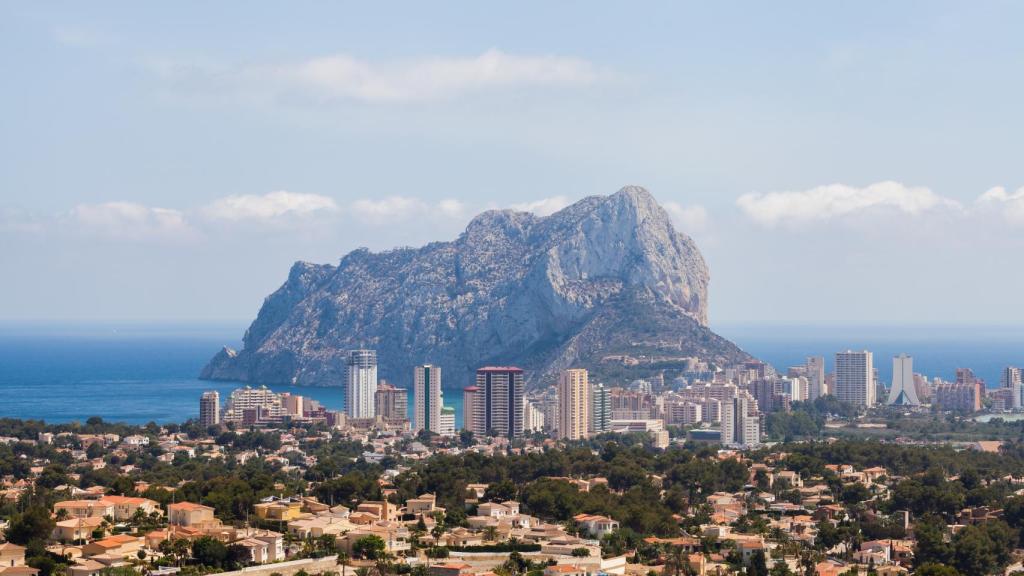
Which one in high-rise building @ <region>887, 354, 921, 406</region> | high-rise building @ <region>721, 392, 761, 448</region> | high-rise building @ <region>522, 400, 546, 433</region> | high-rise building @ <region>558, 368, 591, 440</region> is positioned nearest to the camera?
high-rise building @ <region>721, 392, 761, 448</region>

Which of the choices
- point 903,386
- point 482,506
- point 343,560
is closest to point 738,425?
point 903,386

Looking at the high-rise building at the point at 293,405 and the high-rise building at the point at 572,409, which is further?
the high-rise building at the point at 293,405

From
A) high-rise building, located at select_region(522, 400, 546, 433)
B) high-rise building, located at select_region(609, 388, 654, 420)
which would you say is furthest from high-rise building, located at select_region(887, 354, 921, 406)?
high-rise building, located at select_region(522, 400, 546, 433)

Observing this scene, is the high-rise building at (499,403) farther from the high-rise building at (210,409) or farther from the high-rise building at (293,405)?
the high-rise building at (210,409)

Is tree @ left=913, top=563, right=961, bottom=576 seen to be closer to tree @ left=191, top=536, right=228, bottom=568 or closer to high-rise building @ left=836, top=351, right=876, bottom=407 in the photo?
tree @ left=191, top=536, right=228, bottom=568

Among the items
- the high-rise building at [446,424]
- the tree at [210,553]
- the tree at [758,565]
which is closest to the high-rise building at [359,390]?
the high-rise building at [446,424]

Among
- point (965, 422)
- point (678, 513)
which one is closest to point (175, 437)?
point (678, 513)

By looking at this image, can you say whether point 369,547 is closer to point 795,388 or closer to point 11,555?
point 11,555

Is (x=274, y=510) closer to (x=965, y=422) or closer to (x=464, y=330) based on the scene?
(x=965, y=422)
